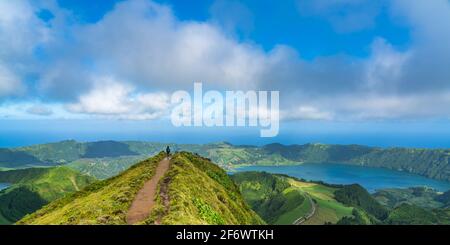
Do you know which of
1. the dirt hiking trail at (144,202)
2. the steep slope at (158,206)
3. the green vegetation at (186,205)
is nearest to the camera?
the green vegetation at (186,205)

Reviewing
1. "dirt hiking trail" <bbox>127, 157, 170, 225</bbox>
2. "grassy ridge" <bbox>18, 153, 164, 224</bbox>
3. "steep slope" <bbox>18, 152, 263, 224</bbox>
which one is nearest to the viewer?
"steep slope" <bbox>18, 152, 263, 224</bbox>

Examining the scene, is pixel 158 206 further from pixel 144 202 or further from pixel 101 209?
pixel 101 209

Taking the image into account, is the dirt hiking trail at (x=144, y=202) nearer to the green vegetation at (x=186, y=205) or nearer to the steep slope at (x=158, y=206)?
the steep slope at (x=158, y=206)

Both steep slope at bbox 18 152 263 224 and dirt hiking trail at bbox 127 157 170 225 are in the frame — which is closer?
steep slope at bbox 18 152 263 224

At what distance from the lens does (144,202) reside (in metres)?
42.8

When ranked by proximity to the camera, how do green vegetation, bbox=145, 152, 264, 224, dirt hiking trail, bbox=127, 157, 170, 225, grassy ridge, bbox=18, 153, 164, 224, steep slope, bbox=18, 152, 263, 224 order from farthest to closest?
dirt hiking trail, bbox=127, 157, 170, 225
grassy ridge, bbox=18, 153, 164, 224
steep slope, bbox=18, 152, 263, 224
green vegetation, bbox=145, 152, 264, 224

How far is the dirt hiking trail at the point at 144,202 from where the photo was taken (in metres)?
36.4

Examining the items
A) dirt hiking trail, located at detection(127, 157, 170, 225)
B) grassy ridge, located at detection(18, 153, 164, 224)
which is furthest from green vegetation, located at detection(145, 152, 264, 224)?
grassy ridge, located at detection(18, 153, 164, 224)

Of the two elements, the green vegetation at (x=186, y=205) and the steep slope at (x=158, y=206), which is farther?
the steep slope at (x=158, y=206)

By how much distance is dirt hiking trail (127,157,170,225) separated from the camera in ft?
119

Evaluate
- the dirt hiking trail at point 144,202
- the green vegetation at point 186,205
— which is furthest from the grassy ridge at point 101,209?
the green vegetation at point 186,205

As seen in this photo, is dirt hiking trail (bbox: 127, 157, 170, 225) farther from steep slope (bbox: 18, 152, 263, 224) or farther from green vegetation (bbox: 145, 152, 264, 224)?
green vegetation (bbox: 145, 152, 264, 224)
